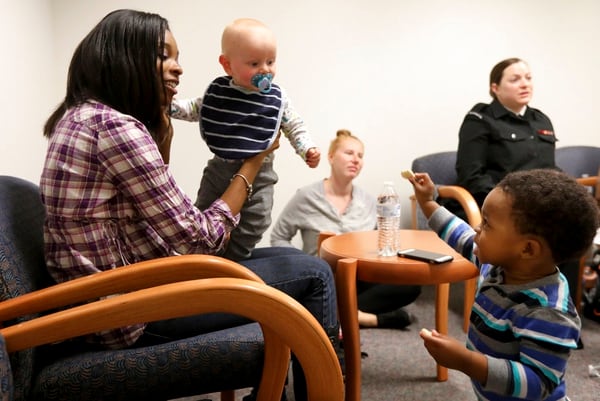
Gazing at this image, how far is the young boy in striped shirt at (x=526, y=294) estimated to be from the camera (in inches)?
41.7

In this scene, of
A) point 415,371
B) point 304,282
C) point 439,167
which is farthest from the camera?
point 439,167

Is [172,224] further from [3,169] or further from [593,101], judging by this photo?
[593,101]

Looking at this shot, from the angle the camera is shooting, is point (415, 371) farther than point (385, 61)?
No

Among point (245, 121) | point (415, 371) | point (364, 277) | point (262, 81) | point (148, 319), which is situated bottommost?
point (415, 371)

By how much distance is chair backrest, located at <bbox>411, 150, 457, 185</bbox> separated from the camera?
3.03 meters

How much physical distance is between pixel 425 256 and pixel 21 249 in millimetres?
1170

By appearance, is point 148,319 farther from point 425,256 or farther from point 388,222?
point 388,222

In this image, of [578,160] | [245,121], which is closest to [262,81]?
[245,121]

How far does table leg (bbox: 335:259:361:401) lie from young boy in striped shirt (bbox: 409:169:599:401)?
1.80 ft

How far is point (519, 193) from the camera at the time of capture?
1.13 meters

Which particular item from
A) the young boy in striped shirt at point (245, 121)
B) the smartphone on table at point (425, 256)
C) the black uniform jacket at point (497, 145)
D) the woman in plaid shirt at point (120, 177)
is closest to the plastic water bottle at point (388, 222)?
the smartphone on table at point (425, 256)

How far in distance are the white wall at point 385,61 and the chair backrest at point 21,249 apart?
5.11 feet

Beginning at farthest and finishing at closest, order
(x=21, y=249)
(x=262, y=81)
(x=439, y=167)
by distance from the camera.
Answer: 1. (x=439, y=167)
2. (x=262, y=81)
3. (x=21, y=249)

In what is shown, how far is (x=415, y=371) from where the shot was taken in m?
2.18
